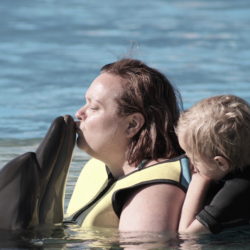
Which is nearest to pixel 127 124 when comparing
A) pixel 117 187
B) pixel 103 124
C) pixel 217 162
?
pixel 103 124

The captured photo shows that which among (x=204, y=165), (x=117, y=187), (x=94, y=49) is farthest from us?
(x=94, y=49)

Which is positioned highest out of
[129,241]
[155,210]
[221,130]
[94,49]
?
[94,49]

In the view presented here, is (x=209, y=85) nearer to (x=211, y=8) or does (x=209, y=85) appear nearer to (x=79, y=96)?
(x=79, y=96)

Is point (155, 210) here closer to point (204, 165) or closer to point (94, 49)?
point (204, 165)

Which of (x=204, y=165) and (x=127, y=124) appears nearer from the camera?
(x=204, y=165)

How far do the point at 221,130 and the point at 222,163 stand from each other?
8.2 inches

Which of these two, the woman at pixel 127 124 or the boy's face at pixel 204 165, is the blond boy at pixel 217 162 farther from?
the woman at pixel 127 124

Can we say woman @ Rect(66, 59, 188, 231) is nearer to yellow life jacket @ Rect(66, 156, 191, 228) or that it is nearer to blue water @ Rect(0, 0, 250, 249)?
yellow life jacket @ Rect(66, 156, 191, 228)

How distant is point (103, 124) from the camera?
698cm

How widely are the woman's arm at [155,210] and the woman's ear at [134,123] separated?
1.57 ft

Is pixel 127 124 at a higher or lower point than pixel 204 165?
higher

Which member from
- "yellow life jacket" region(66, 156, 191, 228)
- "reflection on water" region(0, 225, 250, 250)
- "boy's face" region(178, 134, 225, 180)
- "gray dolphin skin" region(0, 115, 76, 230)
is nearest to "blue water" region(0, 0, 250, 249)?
"yellow life jacket" region(66, 156, 191, 228)

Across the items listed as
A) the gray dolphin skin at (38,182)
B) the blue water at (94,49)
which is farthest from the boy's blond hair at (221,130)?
the blue water at (94,49)

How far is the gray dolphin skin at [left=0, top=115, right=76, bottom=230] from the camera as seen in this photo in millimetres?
6574
